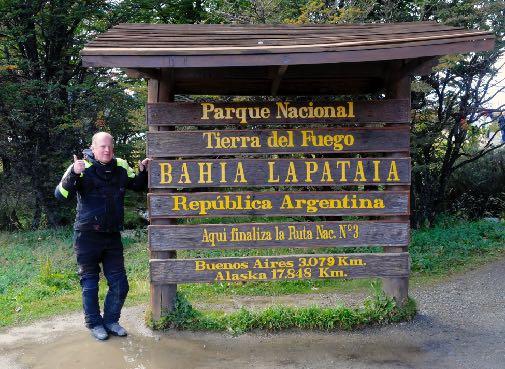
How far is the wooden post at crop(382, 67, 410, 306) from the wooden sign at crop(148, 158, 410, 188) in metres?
0.27

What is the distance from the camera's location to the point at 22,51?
44.3 feet

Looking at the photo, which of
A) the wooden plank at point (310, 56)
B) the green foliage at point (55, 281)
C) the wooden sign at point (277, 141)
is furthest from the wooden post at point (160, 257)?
the green foliage at point (55, 281)

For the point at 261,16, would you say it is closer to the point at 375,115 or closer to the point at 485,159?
the point at 375,115

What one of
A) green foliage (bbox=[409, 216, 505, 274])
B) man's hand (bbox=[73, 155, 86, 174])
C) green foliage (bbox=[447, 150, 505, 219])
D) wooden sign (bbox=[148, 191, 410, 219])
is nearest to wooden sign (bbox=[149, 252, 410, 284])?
wooden sign (bbox=[148, 191, 410, 219])

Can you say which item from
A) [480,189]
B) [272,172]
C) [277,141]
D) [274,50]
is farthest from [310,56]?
[480,189]

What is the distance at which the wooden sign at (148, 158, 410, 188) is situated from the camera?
5.30 meters

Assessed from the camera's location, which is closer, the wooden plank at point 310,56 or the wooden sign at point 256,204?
the wooden plank at point 310,56

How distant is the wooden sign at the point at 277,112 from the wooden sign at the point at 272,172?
40cm

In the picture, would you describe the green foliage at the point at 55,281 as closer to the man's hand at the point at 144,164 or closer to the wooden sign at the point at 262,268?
the wooden sign at the point at 262,268

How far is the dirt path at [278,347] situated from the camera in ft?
15.0

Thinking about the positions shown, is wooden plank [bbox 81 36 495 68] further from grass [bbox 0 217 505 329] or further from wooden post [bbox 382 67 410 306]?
grass [bbox 0 217 505 329]

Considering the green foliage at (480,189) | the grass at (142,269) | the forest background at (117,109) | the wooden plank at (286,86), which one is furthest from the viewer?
the green foliage at (480,189)

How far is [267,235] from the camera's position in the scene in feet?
17.5

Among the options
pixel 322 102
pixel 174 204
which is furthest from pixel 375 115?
pixel 174 204
